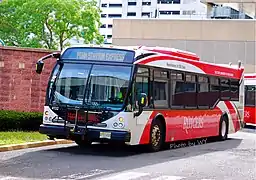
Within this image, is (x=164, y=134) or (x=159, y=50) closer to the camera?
(x=164, y=134)

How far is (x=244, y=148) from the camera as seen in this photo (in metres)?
19.7

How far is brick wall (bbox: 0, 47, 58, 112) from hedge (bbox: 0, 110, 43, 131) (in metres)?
1.94

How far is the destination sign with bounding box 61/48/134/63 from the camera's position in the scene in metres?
15.4

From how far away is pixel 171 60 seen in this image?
57.7 ft

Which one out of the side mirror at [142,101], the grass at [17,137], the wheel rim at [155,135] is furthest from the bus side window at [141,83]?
the grass at [17,137]

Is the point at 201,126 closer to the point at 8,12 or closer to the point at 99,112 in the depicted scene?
the point at 99,112

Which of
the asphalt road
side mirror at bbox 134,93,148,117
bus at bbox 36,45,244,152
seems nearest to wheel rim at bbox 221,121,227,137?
the asphalt road

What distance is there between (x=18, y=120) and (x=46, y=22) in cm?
3427

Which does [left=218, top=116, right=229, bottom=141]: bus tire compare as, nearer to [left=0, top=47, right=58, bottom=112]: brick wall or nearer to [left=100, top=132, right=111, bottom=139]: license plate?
[left=0, top=47, right=58, bottom=112]: brick wall

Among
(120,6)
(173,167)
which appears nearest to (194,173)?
(173,167)

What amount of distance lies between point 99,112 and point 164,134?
2863 millimetres

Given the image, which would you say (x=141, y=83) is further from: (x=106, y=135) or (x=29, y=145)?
(x=29, y=145)

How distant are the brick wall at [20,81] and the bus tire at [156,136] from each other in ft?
21.4

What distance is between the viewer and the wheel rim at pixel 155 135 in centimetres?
1630
